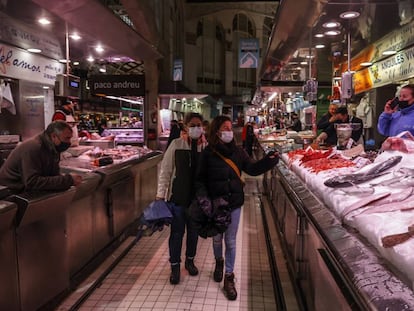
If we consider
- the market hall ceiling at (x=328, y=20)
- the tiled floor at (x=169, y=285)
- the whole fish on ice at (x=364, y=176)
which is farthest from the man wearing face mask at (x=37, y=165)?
the market hall ceiling at (x=328, y=20)

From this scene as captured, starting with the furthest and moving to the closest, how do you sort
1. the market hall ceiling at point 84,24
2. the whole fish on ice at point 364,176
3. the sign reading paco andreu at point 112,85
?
the sign reading paco andreu at point 112,85
the market hall ceiling at point 84,24
the whole fish on ice at point 364,176

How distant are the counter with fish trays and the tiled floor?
134cm

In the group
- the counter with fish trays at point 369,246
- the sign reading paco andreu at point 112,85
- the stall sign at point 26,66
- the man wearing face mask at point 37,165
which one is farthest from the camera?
the sign reading paco andreu at point 112,85

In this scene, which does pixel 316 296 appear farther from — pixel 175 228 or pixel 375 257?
pixel 175 228

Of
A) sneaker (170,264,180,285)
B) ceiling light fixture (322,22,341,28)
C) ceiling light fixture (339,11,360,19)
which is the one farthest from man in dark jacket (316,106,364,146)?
sneaker (170,264,180,285)

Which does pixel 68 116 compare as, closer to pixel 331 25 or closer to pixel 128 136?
pixel 331 25

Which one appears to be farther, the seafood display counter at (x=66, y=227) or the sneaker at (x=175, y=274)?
the sneaker at (x=175, y=274)

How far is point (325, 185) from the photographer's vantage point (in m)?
2.71

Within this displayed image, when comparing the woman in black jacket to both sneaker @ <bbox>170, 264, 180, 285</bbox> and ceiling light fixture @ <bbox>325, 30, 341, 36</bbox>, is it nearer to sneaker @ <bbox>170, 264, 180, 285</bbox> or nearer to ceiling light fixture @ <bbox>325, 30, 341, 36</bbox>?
sneaker @ <bbox>170, 264, 180, 285</bbox>

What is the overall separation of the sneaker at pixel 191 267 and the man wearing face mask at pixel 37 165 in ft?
4.97

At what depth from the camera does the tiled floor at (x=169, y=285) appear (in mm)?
3531

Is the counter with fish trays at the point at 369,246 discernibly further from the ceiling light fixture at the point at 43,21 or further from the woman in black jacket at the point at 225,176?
the ceiling light fixture at the point at 43,21

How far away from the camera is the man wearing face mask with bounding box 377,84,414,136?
3.98 meters

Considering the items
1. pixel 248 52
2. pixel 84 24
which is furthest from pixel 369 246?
pixel 248 52
